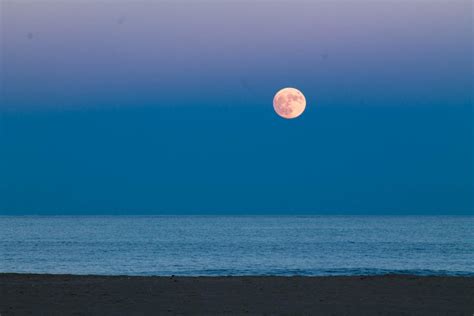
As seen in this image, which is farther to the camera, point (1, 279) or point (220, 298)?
point (1, 279)

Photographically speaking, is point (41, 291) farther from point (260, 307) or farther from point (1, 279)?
point (260, 307)

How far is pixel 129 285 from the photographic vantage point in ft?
78.4

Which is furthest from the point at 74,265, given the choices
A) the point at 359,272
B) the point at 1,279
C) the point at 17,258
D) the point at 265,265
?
the point at 1,279

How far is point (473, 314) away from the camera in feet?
59.8

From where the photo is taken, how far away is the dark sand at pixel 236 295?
1891 centimetres

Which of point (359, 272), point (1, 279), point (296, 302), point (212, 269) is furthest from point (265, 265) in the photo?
point (296, 302)

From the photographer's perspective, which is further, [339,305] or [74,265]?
[74,265]

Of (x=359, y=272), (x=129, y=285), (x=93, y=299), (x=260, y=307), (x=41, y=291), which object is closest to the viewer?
(x=260, y=307)

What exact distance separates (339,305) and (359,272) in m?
20.8

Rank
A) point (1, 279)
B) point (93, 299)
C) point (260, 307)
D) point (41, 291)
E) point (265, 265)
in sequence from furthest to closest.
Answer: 1. point (265, 265)
2. point (1, 279)
3. point (41, 291)
4. point (93, 299)
5. point (260, 307)

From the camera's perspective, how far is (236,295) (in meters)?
21.7

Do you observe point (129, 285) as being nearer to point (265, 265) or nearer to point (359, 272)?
point (359, 272)

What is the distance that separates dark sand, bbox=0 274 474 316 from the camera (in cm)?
1891

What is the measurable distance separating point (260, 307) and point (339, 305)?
2155mm
